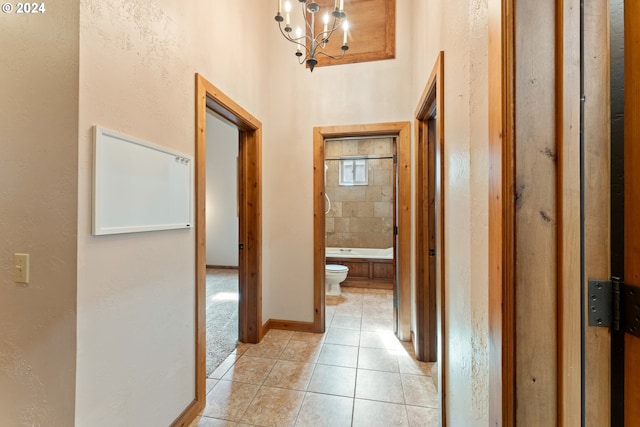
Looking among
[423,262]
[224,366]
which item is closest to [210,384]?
[224,366]

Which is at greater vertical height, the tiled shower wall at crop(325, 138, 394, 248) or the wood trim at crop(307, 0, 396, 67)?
the wood trim at crop(307, 0, 396, 67)

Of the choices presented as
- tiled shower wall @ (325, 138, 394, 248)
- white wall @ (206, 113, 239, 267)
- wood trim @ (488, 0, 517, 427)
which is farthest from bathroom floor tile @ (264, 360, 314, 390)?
white wall @ (206, 113, 239, 267)

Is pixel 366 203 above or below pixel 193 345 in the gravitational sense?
above

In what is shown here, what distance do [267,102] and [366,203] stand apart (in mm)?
3016

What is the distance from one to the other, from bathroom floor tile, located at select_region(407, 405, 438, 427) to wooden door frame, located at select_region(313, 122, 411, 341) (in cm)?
89

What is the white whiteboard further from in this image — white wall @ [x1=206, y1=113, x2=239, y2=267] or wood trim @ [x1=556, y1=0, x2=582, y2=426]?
white wall @ [x1=206, y1=113, x2=239, y2=267]

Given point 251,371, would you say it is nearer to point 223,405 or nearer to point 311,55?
point 223,405

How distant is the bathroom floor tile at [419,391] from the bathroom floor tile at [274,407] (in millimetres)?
745

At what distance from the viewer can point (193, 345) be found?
1.62 m

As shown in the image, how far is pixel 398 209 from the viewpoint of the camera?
2598 millimetres

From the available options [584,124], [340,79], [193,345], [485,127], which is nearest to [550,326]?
[584,124]

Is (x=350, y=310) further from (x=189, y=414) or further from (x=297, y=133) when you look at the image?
(x=297, y=133)

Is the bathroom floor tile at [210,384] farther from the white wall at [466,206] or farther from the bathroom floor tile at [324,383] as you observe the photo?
the white wall at [466,206]

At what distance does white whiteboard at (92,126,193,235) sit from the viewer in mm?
1041
